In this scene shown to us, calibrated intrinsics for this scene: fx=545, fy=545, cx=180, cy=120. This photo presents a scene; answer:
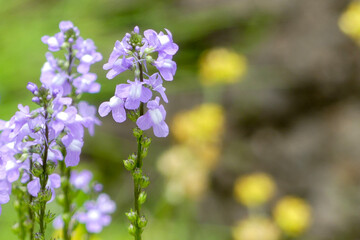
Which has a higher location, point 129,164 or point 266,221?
point 266,221

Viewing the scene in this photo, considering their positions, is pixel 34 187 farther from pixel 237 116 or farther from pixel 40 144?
pixel 237 116

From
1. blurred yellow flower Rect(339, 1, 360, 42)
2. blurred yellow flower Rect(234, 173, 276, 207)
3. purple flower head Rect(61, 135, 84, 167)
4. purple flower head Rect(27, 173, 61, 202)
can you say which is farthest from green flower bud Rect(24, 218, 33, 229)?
blurred yellow flower Rect(339, 1, 360, 42)

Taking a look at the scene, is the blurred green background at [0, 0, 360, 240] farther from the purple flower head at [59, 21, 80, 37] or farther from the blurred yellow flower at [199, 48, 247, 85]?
the purple flower head at [59, 21, 80, 37]

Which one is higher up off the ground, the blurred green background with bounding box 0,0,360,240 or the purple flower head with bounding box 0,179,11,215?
the blurred green background with bounding box 0,0,360,240

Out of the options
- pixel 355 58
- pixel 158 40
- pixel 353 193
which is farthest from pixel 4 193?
pixel 355 58

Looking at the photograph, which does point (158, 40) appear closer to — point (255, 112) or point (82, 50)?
point (82, 50)

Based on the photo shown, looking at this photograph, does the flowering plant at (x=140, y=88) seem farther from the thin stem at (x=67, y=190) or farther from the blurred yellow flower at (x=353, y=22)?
the blurred yellow flower at (x=353, y=22)

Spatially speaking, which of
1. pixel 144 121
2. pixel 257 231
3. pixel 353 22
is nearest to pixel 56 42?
pixel 144 121
